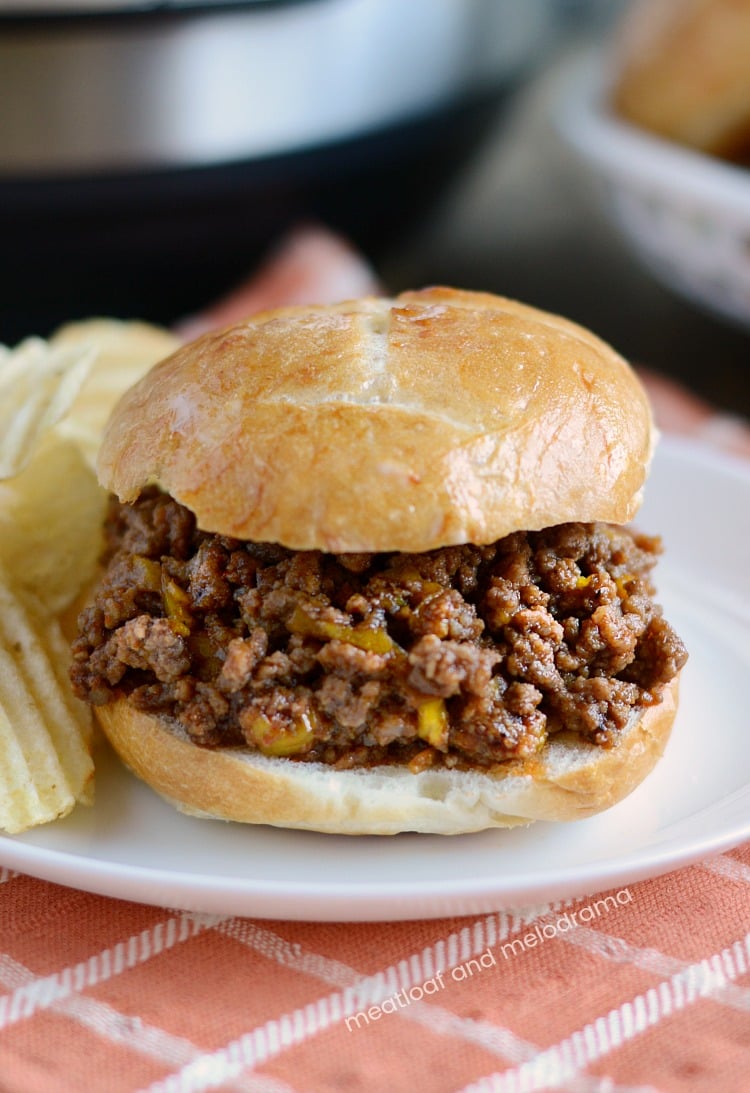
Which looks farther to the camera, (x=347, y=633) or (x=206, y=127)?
(x=206, y=127)

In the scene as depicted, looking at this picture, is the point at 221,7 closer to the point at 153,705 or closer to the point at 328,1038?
the point at 153,705

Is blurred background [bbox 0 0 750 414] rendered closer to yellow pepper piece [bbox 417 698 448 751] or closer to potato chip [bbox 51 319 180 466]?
potato chip [bbox 51 319 180 466]

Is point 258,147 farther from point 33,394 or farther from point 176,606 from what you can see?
point 176,606

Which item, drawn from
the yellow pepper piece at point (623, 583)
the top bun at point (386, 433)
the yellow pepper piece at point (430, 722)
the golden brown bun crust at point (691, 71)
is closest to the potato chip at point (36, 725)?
the top bun at point (386, 433)

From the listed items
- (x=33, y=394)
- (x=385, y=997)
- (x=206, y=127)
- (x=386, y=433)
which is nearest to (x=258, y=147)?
(x=206, y=127)

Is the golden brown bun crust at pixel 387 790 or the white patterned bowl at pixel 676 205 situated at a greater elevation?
the white patterned bowl at pixel 676 205

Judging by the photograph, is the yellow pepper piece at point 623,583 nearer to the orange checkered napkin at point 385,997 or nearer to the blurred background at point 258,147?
the orange checkered napkin at point 385,997

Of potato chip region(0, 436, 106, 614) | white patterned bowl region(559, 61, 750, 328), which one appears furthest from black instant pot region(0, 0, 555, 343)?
potato chip region(0, 436, 106, 614)
